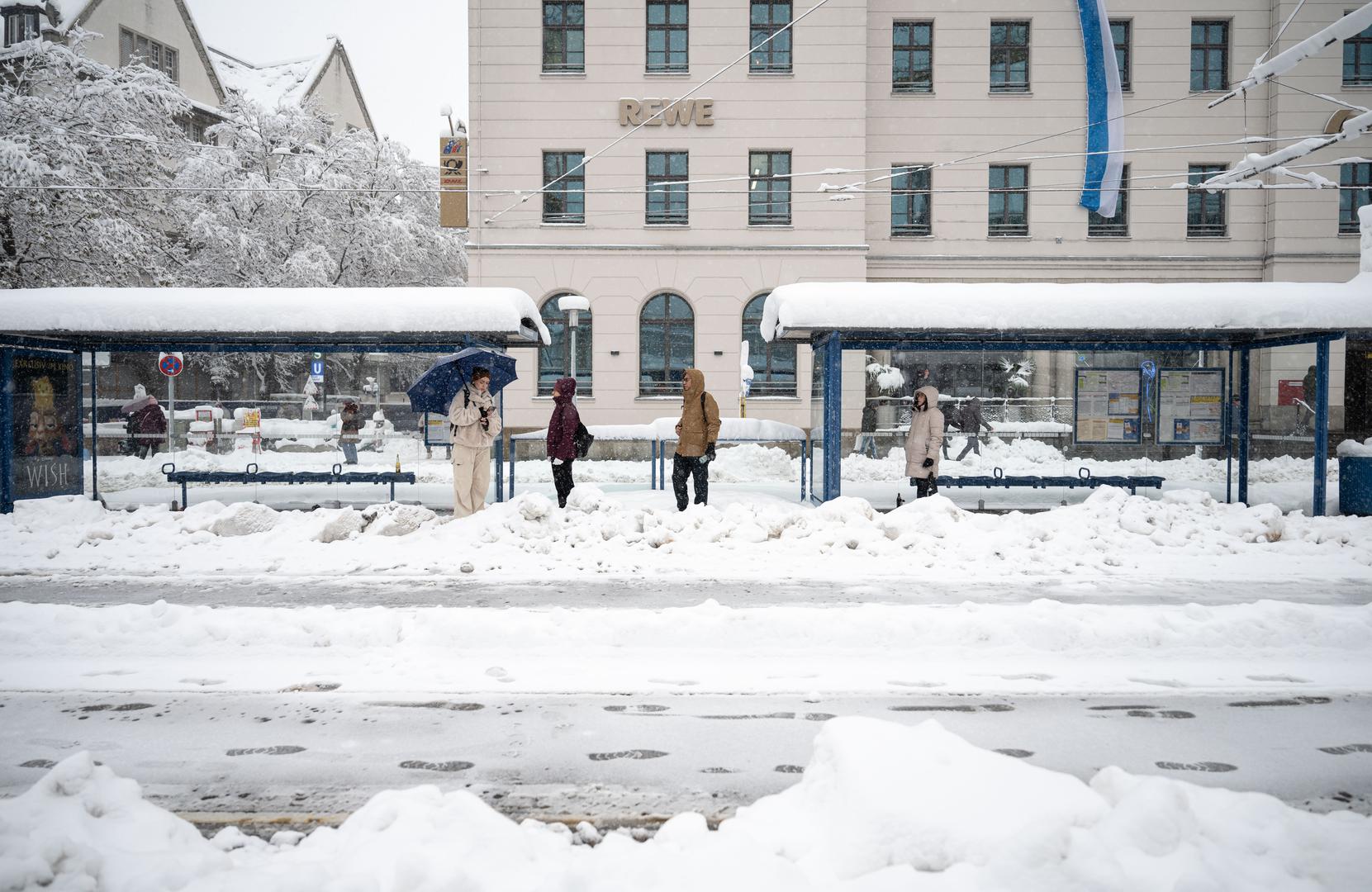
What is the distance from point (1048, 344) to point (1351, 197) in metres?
17.5

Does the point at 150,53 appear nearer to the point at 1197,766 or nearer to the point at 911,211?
the point at 911,211

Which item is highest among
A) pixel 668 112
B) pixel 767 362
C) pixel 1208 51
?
pixel 1208 51

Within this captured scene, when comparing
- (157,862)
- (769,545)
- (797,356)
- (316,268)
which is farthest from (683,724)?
(316,268)

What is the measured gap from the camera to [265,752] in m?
3.80

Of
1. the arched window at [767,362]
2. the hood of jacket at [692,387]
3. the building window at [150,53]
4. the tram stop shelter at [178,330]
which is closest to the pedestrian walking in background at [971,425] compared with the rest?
the hood of jacket at [692,387]

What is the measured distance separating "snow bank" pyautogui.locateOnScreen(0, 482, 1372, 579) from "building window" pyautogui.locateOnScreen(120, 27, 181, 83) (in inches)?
1224

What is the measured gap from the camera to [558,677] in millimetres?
4801

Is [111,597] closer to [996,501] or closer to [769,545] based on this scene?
[769,545]

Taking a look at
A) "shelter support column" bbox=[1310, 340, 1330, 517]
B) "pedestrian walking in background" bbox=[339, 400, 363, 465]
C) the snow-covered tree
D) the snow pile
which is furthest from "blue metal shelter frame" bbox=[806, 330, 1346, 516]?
the snow-covered tree

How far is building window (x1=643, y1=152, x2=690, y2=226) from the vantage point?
70.8 ft

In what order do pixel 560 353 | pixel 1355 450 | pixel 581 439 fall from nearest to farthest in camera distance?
pixel 581 439 < pixel 1355 450 < pixel 560 353

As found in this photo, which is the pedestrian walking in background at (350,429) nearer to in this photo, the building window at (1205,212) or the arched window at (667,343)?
the arched window at (667,343)

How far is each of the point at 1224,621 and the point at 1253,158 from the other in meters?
8.44

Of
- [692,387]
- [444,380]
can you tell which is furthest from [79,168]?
[692,387]
